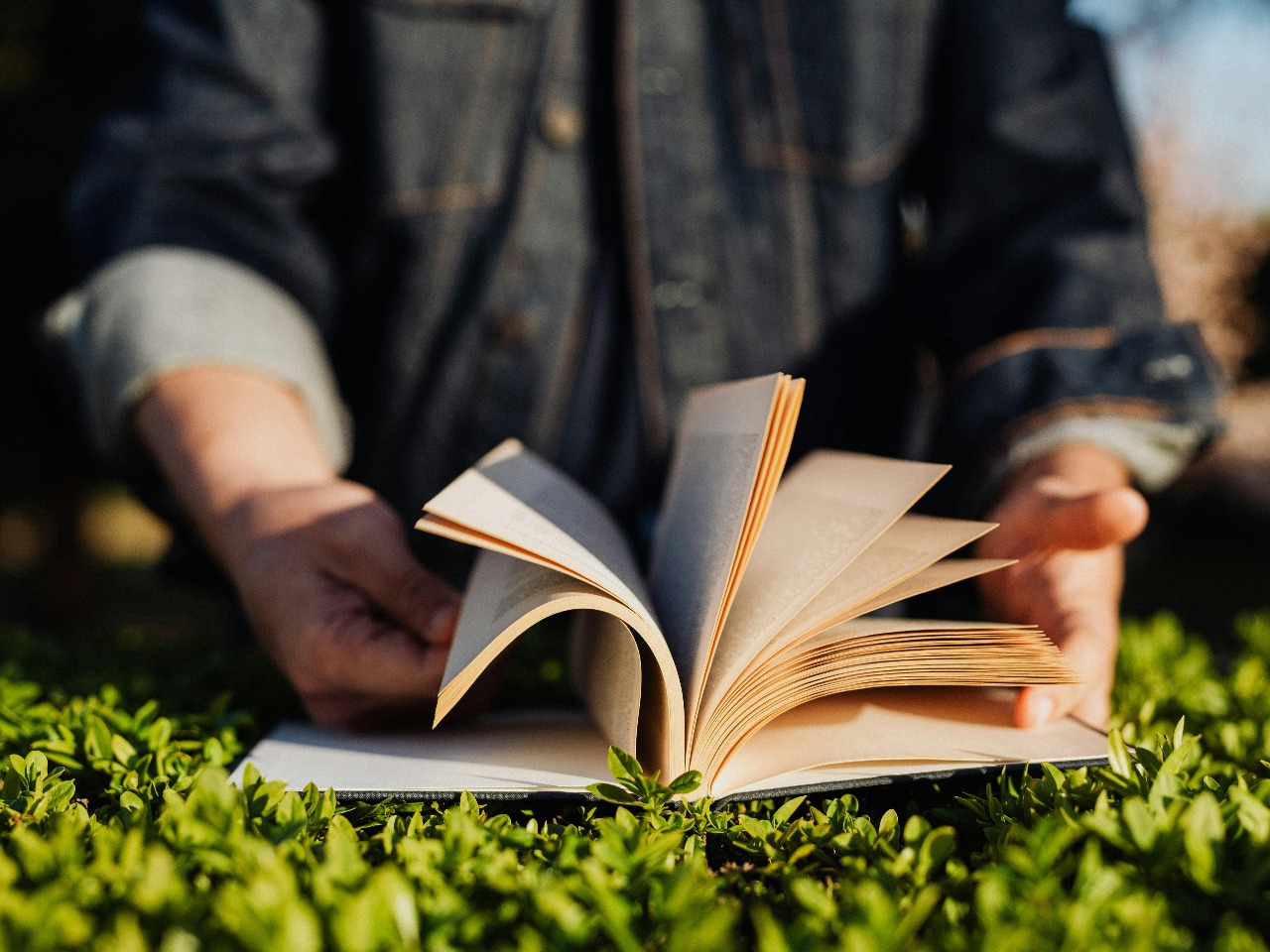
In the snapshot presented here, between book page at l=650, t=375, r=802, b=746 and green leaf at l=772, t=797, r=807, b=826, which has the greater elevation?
book page at l=650, t=375, r=802, b=746

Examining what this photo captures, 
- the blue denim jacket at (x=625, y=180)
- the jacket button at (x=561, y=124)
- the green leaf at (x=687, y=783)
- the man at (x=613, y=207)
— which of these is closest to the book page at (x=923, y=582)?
the green leaf at (x=687, y=783)

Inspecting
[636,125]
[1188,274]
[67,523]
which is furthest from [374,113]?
[1188,274]

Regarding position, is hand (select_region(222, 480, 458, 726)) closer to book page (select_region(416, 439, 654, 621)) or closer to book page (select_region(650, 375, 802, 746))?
book page (select_region(416, 439, 654, 621))

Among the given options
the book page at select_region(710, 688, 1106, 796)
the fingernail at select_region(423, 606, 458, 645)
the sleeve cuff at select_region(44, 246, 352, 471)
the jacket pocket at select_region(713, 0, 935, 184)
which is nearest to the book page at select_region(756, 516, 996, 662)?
the book page at select_region(710, 688, 1106, 796)

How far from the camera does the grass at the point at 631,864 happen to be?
0.59 metres

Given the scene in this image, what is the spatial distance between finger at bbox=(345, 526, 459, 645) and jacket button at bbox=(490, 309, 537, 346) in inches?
37.4

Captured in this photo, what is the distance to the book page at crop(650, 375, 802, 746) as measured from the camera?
0.90 metres

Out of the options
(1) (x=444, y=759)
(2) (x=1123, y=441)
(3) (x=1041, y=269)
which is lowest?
(1) (x=444, y=759)

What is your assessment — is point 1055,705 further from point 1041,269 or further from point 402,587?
point 1041,269

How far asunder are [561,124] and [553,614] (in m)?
1.40

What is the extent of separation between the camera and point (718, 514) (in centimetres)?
99

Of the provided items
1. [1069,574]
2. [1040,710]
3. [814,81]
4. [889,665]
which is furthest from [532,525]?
[814,81]

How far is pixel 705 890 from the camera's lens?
0.66 metres

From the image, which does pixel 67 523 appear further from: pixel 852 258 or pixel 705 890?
pixel 705 890
